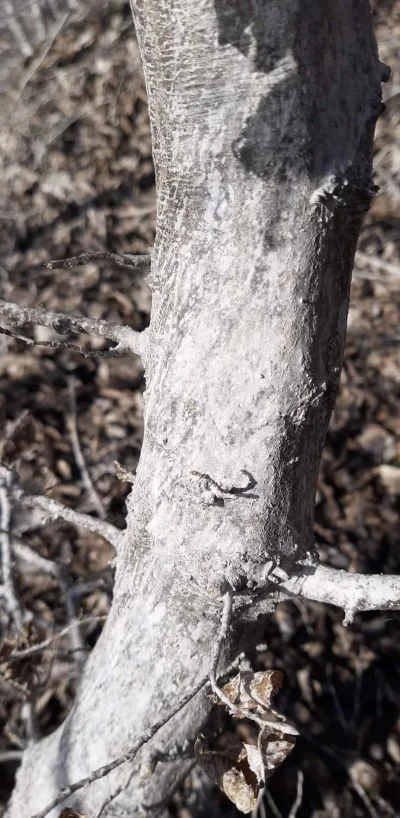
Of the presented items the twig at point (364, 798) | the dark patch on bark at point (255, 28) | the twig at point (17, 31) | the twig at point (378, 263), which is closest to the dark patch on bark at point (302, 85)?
the dark patch on bark at point (255, 28)

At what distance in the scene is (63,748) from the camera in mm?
1336

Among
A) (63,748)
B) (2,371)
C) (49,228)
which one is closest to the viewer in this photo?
(63,748)

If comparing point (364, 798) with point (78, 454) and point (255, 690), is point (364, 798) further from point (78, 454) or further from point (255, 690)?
point (78, 454)

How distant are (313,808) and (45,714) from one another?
3.12 feet

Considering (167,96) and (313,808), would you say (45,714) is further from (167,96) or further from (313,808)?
(167,96)

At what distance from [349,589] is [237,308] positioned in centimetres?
44

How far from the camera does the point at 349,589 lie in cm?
91

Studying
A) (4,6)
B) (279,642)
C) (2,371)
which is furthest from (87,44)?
(279,642)

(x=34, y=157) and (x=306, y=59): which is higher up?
(x=306, y=59)

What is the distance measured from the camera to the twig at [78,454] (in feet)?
8.11

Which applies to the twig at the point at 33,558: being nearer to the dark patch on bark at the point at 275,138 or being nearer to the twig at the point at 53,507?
the twig at the point at 53,507

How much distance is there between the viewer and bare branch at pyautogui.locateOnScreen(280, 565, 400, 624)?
0.87 metres

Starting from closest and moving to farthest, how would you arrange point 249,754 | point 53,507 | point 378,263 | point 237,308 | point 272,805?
point 237,308
point 249,754
point 53,507
point 272,805
point 378,263

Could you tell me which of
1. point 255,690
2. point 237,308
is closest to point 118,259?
point 237,308
